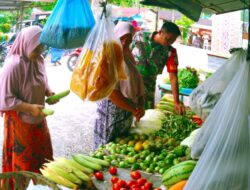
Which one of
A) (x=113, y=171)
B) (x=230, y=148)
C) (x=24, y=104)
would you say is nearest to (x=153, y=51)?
(x=24, y=104)

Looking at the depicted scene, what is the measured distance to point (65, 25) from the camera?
8.76 feet

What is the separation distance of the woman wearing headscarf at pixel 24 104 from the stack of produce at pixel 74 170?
0.51 metres

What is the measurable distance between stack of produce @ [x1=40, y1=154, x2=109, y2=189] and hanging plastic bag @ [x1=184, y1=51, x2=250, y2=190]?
1438 mm

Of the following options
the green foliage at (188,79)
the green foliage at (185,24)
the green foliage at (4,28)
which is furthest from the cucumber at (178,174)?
the green foliage at (185,24)

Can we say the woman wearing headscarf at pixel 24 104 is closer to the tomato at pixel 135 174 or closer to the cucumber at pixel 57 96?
the cucumber at pixel 57 96

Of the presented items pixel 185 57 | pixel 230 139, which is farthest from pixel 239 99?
pixel 185 57

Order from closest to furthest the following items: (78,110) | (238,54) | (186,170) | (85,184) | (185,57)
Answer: (238,54) < (186,170) < (85,184) < (78,110) < (185,57)

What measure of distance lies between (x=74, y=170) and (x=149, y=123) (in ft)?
5.15

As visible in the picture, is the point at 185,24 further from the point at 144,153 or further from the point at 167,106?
the point at 144,153

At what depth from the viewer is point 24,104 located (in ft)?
10.7

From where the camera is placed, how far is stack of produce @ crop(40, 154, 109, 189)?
274 cm

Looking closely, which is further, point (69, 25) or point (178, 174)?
point (69, 25)

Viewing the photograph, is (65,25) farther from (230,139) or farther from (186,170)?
(230,139)

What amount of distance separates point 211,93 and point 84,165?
1.49 m
